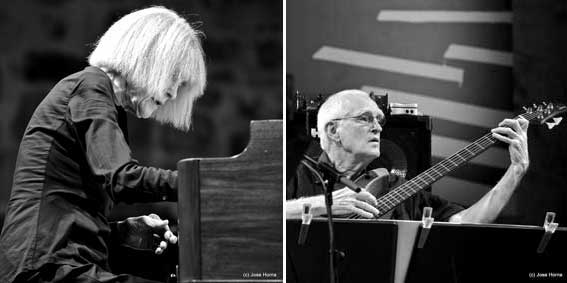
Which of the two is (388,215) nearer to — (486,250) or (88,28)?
(486,250)

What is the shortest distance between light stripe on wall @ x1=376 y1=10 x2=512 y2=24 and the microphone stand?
2.02 ft

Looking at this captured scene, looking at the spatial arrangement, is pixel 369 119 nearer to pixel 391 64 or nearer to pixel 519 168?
pixel 391 64

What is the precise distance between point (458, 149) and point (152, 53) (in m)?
1.14

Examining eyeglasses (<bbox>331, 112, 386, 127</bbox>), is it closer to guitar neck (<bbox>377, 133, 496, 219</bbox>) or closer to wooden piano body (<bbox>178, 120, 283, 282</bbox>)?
guitar neck (<bbox>377, 133, 496, 219</bbox>)

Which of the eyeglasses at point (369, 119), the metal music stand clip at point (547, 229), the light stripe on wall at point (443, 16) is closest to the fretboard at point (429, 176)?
the eyeglasses at point (369, 119)

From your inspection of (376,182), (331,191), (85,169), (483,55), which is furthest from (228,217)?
(483,55)

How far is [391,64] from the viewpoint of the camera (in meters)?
2.77

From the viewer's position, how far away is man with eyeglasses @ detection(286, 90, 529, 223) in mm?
2674

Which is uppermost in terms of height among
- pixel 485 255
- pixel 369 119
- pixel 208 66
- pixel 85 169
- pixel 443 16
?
pixel 443 16

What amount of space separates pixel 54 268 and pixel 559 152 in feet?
5.90

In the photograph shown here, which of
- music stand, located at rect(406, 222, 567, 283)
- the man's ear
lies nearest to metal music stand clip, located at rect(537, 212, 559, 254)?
music stand, located at rect(406, 222, 567, 283)

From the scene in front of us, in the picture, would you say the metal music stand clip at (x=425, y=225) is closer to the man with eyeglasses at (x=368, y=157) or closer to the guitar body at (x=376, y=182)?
the man with eyeglasses at (x=368, y=157)

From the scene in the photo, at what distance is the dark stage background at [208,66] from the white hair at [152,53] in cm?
53

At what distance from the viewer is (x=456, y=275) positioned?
266 centimetres
